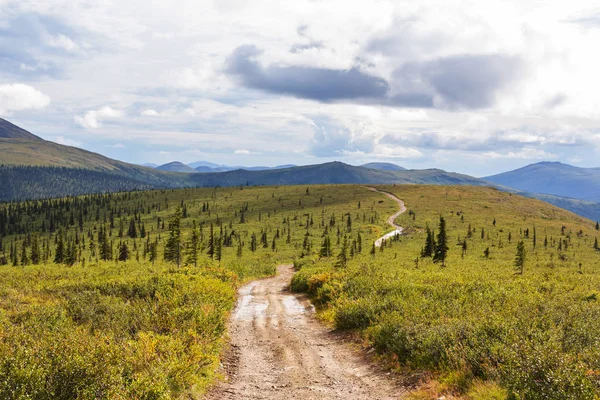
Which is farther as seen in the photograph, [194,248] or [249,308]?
[194,248]

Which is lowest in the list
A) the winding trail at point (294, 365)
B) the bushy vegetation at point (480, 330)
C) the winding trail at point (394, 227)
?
the winding trail at point (394, 227)

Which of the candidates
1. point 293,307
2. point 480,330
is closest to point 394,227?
point 293,307

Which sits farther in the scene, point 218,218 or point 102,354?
point 218,218

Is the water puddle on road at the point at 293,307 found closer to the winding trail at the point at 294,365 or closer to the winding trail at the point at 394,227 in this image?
the winding trail at the point at 294,365

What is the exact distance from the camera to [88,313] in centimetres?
1616

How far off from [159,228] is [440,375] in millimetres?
176621

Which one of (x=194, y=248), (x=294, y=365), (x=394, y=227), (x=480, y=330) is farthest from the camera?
(x=394, y=227)

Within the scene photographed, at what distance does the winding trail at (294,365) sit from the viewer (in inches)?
481

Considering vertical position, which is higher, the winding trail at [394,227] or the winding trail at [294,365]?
the winding trail at [294,365]

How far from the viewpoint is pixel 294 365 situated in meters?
14.8

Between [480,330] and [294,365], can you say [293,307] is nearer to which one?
[294,365]

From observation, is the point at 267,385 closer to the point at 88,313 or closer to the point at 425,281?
the point at 88,313

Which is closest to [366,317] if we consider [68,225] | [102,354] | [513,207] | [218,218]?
[102,354]

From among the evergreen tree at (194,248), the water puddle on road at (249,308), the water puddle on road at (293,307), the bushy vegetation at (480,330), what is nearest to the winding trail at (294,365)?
the water puddle on road at (249,308)
